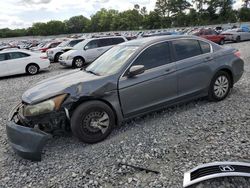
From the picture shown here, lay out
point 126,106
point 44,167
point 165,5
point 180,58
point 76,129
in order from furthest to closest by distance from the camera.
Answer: point 165,5
point 180,58
point 126,106
point 76,129
point 44,167

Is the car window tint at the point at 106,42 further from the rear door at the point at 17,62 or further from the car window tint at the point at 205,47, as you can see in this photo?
the car window tint at the point at 205,47

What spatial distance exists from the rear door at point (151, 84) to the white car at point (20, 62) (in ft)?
33.3

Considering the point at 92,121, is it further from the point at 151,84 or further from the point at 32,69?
the point at 32,69

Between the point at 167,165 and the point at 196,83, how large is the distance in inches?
88.3

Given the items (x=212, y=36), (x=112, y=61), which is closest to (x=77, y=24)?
(x=212, y=36)

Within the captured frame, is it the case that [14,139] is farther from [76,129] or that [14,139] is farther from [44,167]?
[76,129]

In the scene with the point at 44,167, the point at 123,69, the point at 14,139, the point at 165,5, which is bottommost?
the point at 44,167

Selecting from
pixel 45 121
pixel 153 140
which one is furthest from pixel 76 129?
pixel 153 140

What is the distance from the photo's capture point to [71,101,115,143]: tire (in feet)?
13.0

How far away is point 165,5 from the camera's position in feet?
319

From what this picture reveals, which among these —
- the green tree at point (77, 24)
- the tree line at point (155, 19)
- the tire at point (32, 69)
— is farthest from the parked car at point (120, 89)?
the green tree at point (77, 24)

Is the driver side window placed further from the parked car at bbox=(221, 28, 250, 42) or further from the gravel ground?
the parked car at bbox=(221, 28, 250, 42)

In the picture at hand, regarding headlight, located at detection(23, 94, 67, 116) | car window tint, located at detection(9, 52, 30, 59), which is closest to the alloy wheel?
headlight, located at detection(23, 94, 67, 116)

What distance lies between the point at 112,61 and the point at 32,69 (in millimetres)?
9789
